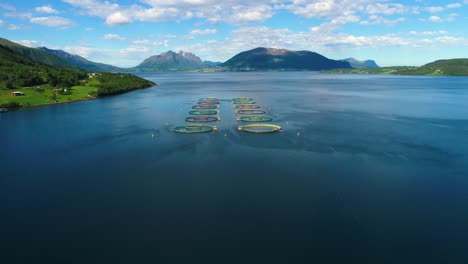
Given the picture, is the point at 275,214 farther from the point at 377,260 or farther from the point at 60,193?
the point at 60,193

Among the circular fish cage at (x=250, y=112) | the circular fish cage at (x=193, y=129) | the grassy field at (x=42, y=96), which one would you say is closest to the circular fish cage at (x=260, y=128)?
the circular fish cage at (x=193, y=129)

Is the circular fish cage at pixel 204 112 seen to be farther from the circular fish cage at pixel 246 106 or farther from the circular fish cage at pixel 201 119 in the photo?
the circular fish cage at pixel 246 106

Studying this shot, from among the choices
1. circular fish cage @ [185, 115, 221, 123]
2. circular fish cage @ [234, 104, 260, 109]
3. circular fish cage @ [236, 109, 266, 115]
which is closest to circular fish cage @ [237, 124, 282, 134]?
circular fish cage @ [185, 115, 221, 123]

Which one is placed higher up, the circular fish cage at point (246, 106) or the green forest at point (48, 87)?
the green forest at point (48, 87)

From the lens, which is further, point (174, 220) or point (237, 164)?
point (237, 164)

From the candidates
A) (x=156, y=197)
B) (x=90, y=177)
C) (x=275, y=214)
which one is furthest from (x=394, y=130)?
(x=90, y=177)

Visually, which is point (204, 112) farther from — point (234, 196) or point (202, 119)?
point (234, 196)
